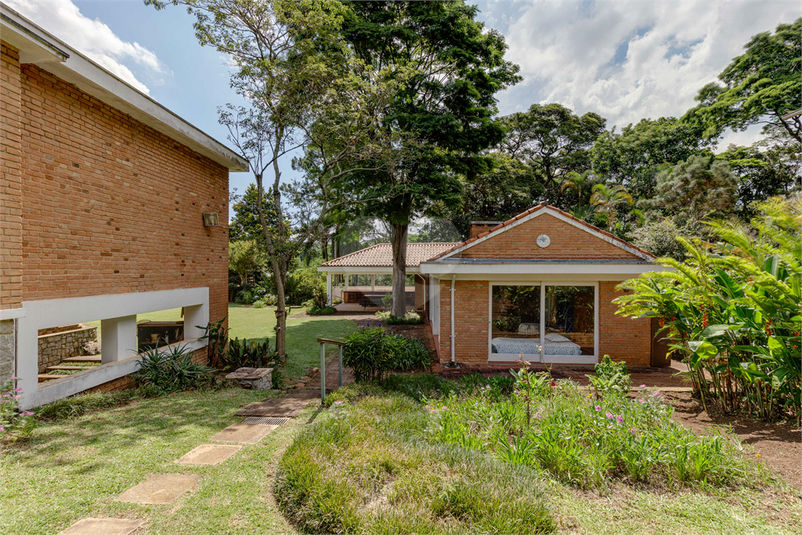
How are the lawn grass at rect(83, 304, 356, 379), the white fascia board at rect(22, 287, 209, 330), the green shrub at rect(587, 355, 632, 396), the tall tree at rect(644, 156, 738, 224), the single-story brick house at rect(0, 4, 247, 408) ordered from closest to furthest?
the single-story brick house at rect(0, 4, 247, 408) < the white fascia board at rect(22, 287, 209, 330) < the green shrub at rect(587, 355, 632, 396) < the lawn grass at rect(83, 304, 356, 379) < the tall tree at rect(644, 156, 738, 224)

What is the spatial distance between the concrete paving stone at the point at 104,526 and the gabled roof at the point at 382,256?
19.5 m

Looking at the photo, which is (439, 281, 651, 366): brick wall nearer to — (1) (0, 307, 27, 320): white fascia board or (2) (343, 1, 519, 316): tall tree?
(2) (343, 1, 519, 316): tall tree

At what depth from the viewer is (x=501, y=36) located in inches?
651

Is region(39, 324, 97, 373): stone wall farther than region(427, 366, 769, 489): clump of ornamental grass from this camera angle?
Yes

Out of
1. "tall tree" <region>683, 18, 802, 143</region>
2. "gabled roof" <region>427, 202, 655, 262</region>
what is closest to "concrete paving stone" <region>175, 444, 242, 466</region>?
"gabled roof" <region>427, 202, 655, 262</region>

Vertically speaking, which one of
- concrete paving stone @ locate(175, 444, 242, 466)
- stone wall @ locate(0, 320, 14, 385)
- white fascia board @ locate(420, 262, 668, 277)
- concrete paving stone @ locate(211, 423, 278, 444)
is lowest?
concrete paving stone @ locate(211, 423, 278, 444)

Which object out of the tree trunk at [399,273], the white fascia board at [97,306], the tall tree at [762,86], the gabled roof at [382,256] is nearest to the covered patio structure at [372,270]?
the gabled roof at [382,256]

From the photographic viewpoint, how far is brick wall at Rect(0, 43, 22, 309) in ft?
14.1

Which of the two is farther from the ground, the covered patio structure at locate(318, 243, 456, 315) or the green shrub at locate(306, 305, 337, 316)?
the covered patio structure at locate(318, 243, 456, 315)

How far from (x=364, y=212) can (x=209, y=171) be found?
8140mm

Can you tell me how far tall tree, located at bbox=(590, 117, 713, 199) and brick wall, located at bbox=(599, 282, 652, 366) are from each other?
24437mm

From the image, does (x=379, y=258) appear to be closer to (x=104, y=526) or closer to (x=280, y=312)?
(x=280, y=312)

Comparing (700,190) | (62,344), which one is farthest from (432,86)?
(700,190)

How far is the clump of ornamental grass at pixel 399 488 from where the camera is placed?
2680 mm
